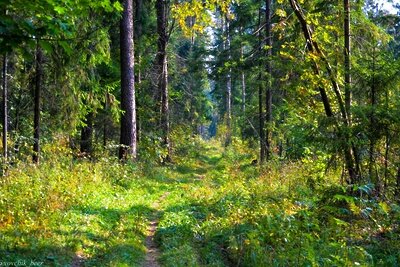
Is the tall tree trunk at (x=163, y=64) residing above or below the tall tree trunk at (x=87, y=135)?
above

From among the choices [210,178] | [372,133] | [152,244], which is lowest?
[152,244]

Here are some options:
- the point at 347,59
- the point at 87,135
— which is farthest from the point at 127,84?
the point at 347,59

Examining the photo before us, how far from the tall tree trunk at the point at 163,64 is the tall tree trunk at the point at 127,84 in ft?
19.9

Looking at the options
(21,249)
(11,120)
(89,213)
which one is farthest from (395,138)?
(11,120)

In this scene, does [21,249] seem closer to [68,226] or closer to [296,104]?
[68,226]

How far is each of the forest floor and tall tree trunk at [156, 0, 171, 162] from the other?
9219 millimetres

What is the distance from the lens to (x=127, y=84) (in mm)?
14055

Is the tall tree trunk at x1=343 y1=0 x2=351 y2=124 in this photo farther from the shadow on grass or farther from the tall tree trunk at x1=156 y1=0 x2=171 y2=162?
the tall tree trunk at x1=156 y1=0 x2=171 y2=162

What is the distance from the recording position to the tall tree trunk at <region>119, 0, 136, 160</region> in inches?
544

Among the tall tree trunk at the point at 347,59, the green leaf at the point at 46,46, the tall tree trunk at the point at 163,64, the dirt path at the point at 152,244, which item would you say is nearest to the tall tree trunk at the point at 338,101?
the tall tree trunk at the point at 347,59

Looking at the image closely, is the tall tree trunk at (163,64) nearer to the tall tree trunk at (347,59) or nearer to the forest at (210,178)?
the forest at (210,178)

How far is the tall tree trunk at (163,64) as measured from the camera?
20.4 m

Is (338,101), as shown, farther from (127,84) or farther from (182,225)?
(127,84)

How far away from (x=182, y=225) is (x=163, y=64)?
13.7 meters
